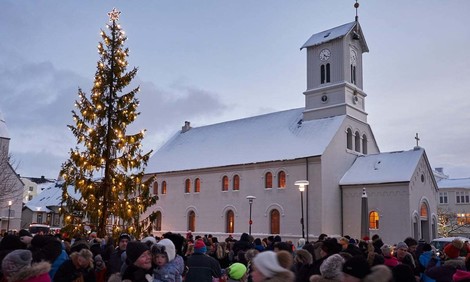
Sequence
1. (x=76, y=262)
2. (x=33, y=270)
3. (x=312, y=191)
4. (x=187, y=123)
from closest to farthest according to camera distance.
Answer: (x=33, y=270) < (x=76, y=262) < (x=312, y=191) < (x=187, y=123)

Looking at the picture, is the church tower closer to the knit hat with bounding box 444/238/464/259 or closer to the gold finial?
the gold finial

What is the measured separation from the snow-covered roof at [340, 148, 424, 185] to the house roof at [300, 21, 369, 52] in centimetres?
1120

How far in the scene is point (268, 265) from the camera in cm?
445

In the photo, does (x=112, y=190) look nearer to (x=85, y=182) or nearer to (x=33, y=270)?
(x=85, y=182)

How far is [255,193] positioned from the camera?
4006cm

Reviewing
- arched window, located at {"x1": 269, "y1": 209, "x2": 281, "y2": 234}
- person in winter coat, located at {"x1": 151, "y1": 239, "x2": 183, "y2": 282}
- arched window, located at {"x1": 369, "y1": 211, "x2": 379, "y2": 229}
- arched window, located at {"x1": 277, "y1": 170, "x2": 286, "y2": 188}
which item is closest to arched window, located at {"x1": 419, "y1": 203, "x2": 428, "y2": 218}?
arched window, located at {"x1": 369, "y1": 211, "x2": 379, "y2": 229}

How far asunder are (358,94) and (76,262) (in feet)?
126

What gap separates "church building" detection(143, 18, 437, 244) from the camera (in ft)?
117

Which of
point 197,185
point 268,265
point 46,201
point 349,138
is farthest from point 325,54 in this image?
point 46,201

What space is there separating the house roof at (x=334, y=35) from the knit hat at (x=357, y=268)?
127 ft

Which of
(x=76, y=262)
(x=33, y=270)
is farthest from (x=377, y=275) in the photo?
(x=76, y=262)

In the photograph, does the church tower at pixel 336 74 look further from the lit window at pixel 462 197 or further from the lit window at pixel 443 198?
the lit window at pixel 443 198

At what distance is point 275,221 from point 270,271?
3441 centimetres

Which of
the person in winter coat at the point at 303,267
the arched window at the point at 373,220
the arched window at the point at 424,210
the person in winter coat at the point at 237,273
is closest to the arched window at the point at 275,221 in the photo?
the arched window at the point at 373,220
